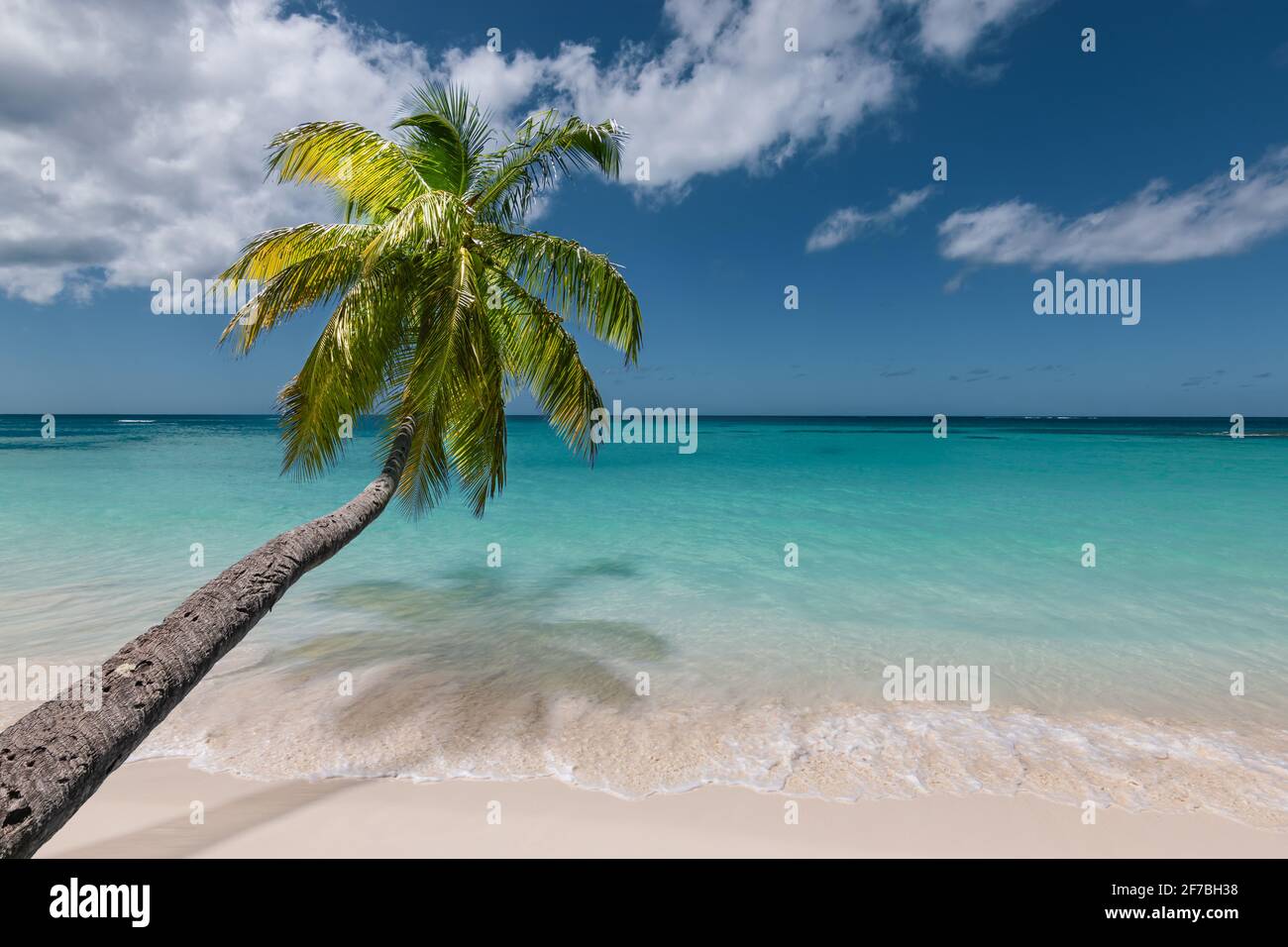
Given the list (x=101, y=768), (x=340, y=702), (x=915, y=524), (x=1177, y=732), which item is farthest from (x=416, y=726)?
(x=915, y=524)

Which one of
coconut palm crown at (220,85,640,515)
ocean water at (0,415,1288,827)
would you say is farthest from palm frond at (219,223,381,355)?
ocean water at (0,415,1288,827)

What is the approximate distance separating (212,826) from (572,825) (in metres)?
2.22

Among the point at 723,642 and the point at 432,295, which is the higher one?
the point at 432,295

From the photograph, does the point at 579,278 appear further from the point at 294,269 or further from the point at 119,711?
the point at 119,711

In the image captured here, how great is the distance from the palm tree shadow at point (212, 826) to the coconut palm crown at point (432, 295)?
2.91m

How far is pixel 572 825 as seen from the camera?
12.4 feet

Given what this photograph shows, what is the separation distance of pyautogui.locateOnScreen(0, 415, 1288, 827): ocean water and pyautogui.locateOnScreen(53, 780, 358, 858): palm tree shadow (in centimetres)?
28

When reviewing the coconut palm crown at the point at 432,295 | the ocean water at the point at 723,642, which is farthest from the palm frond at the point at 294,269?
the ocean water at the point at 723,642

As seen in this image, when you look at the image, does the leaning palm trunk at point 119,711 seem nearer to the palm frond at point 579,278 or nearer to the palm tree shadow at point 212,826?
the palm tree shadow at point 212,826

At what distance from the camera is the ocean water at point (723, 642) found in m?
4.59

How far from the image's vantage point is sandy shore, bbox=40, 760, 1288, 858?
357 centimetres

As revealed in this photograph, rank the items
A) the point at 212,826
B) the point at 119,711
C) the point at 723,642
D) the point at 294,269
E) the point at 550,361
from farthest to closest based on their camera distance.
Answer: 1. the point at 723,642
2. the point at 550,361
3. the point at 294,269
4. the point at 212,826
5. the point at 119,711

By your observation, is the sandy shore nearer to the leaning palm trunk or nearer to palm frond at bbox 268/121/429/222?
the leaning palm trunk

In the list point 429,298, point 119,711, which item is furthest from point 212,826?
point 429,298
